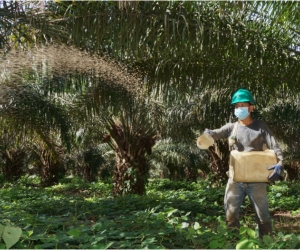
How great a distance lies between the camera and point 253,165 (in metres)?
3.84

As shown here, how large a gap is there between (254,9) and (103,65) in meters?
2.29

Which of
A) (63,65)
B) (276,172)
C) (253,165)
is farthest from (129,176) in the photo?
(276,172)

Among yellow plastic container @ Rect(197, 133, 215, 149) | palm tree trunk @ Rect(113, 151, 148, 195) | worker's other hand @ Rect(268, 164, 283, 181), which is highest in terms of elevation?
yellow plastic container @ Rect(197, 133, 215, 149)

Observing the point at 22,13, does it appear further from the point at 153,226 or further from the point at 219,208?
the point at 219,208

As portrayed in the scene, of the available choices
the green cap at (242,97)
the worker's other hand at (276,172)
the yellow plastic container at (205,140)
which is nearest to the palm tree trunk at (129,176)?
the yellow plastic container at (205,140)

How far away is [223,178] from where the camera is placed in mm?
12820

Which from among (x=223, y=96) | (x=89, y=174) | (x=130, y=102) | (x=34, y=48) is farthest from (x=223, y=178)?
(x=89, y=174)

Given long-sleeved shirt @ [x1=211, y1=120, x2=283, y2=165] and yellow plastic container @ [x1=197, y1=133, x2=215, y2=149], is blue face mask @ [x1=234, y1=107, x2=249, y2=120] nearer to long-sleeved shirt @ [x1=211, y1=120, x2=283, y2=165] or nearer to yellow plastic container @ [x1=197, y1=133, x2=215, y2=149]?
long-sleeved shirt @ [x1=211, y1=120, x2=283, y2=165]

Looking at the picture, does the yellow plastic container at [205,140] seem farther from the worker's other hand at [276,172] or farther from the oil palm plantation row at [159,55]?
the oil palm plantation row at [159,55]

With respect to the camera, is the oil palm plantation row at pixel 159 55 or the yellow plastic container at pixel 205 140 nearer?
the yellow plastic container at pixel 205 140

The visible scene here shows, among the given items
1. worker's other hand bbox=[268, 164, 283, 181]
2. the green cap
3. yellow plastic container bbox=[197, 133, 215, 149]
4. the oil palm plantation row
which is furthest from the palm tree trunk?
worker's other hand bbox=[268, 164, 283, 181]

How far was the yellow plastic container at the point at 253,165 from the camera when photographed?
151 inches

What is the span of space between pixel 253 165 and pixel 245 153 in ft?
0.46

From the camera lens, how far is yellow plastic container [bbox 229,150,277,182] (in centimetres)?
382
